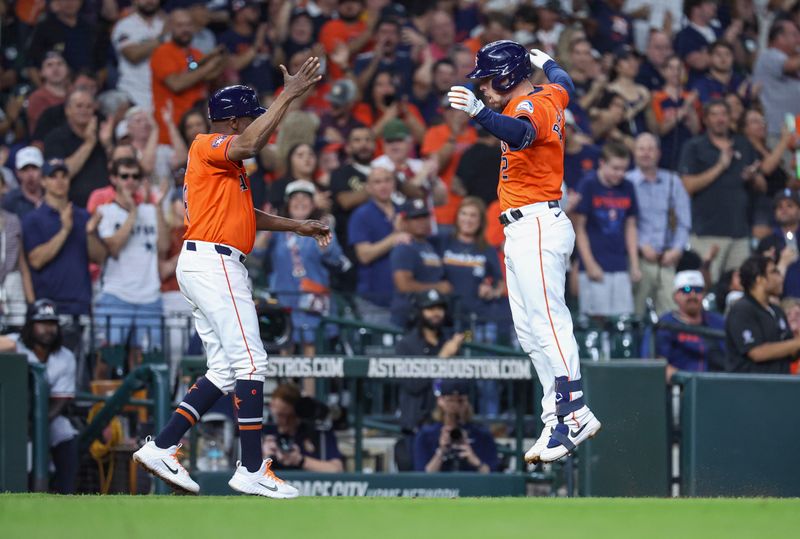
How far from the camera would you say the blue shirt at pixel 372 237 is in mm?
11594

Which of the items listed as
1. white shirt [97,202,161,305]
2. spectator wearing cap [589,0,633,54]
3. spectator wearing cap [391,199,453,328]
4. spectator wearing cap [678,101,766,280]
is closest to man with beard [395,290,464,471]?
spectator wearing cap [391,199,453,328]

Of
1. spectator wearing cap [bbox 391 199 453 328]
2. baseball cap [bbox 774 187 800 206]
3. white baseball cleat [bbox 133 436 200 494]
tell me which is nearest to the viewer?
white baseball cleat [bbox 133 436 200 494]

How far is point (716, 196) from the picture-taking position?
13.1 meters

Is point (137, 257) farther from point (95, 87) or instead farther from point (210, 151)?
point (210, 151)

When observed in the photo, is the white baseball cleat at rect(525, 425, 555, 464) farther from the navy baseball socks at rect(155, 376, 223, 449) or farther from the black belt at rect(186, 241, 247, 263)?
the black belt at rect(186, 241, 247, 263)

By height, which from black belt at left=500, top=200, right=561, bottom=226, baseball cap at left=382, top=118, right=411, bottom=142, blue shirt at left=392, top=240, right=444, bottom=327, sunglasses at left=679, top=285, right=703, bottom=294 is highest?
baseball cap at left=382, top=118, right=411, bottom=142

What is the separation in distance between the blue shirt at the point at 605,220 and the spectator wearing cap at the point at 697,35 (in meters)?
2.85

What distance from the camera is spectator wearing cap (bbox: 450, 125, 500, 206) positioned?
12445mm

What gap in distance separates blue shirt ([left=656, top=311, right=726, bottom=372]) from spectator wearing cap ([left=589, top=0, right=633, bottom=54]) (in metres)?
4.65

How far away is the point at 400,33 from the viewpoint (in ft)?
44.8

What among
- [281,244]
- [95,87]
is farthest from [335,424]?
[95,87]

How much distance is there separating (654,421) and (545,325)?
82.3 inches

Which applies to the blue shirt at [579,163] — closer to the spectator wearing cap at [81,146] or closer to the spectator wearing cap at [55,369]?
the spectator wearing cap at [81,146]

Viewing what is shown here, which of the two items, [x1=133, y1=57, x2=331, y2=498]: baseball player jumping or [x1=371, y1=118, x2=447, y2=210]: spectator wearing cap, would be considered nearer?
[x1=133, y1=57, x2=331, y2=498]: baseball player jumping
